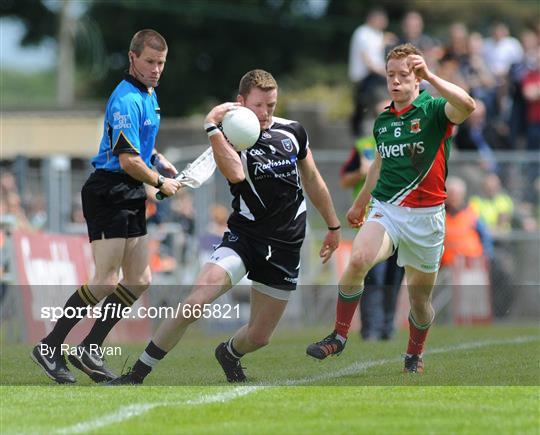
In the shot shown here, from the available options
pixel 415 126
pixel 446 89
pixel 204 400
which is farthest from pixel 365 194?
pixel 204 400

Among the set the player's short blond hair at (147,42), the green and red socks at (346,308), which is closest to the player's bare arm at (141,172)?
the player's short blond hair at (147,42)

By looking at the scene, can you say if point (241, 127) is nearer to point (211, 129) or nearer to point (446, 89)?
point (211, 129)

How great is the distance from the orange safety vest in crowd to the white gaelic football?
10.0m

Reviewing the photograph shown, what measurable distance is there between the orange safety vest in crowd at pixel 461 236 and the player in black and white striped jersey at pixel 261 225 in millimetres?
9447

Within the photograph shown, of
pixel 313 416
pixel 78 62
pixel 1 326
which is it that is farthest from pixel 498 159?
pixel 78 62

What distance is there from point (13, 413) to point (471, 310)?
12.3 m

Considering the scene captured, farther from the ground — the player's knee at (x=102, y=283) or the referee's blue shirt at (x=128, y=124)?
the referee's blue shirt at (x=128, y=124)

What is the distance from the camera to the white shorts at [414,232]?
9383 mm

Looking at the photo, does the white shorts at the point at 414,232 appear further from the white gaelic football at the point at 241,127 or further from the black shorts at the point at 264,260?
the white gaelic football at the point at 241,127

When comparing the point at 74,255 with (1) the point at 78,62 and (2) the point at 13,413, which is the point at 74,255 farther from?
(1) the point at 78,62

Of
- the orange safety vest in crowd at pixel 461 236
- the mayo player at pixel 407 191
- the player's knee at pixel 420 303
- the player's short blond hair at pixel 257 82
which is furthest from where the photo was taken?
the orange safety vest in crowd at pixel 461 236

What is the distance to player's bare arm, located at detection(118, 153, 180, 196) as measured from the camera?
9000mm

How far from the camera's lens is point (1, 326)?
48.1 feet

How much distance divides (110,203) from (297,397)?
2.32m
